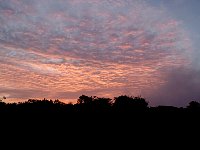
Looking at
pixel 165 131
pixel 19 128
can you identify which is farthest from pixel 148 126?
pixel 19 128

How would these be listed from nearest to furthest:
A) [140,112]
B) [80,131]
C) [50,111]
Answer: [80,131], [50,111], [140,112]

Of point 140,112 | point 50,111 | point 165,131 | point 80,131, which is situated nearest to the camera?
point 80,131

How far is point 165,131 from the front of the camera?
25766 millimetres

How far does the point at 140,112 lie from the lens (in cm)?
2991

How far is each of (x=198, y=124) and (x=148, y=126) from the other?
5653mm

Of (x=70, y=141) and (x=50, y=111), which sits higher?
(x=50, y=111)

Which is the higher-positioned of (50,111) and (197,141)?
(50,111)

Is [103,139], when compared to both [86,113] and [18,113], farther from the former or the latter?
[18,113]

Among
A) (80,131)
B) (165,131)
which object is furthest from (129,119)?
(80,131)

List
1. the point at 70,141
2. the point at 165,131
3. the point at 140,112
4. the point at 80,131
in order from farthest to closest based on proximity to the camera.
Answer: the point at 140,112 < the point at 165,131 < the point at 80,131 < the point at 70,141

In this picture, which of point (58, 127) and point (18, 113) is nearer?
point (58, 127)

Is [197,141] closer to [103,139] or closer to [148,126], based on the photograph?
[148,126]

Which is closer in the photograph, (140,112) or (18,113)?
(18,113)

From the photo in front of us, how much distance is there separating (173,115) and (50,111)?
1359 cm
